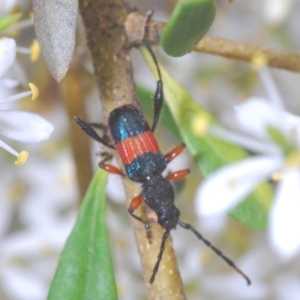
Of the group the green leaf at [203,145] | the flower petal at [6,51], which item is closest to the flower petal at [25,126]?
the flower petal at [6,51]

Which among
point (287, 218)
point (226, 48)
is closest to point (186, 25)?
point (226, 48)

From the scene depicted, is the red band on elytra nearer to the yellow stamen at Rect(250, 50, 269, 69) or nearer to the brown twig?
the brown twig

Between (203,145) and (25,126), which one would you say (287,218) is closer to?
(203,145)

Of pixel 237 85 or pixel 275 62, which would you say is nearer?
pixel 275 62

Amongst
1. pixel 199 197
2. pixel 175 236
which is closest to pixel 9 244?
pixel 175 236

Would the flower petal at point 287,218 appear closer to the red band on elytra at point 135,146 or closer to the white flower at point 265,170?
the white flower at point 265,170

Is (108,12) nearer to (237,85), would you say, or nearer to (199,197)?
(199,197)
